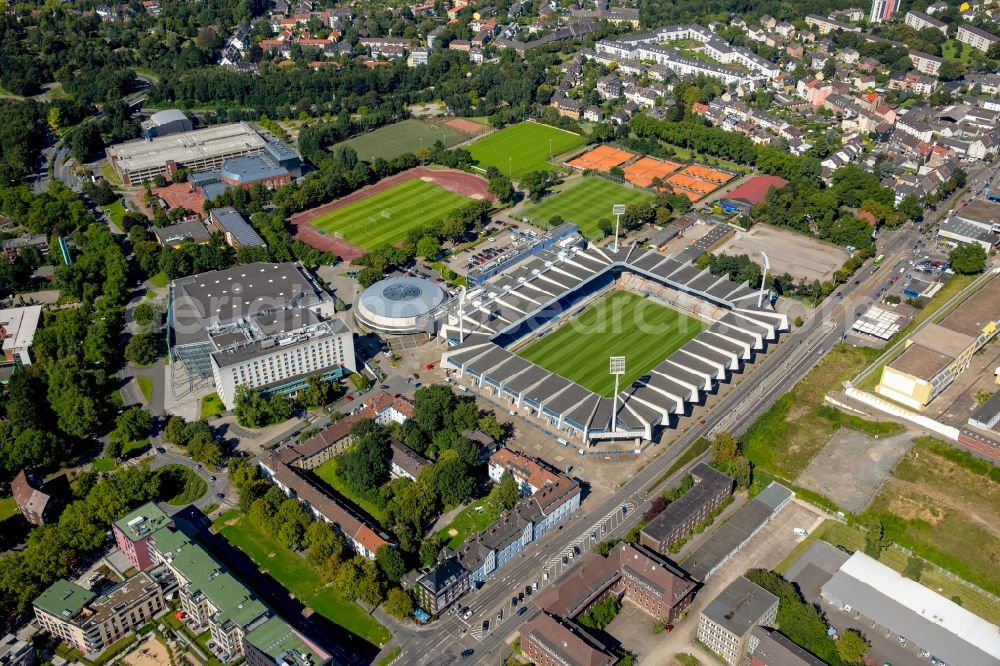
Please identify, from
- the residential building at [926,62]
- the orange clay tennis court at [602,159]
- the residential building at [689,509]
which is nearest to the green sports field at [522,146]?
the orange clay tennis court at [602,159]

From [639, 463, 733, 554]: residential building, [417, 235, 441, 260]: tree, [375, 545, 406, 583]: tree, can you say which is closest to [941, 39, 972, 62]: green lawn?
[417, 235, 441, 260]: tree

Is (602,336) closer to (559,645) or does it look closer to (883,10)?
(559,645)

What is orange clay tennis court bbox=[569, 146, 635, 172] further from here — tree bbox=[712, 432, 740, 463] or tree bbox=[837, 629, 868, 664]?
tree bbox=[837, 629, 868, 664]

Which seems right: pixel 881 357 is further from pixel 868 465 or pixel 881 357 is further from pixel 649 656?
pixel 649 656

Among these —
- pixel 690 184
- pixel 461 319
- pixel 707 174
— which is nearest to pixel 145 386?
pixel 461 319

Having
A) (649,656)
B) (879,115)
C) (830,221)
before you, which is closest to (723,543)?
(649,656)

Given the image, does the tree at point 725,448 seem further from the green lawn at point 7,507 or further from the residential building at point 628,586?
the green lawn at point 7,507
